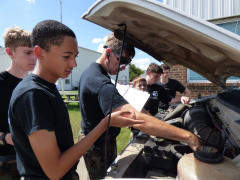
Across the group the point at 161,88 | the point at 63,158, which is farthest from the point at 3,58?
the point at 63,158

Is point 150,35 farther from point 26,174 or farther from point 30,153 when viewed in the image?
point 26,174

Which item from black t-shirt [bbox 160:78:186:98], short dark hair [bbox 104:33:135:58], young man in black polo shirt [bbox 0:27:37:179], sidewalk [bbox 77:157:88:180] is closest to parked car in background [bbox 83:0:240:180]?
short dark hair [bbox 104:33:135:58]

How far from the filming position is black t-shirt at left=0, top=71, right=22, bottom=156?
1.47 m

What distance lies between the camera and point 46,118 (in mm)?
832

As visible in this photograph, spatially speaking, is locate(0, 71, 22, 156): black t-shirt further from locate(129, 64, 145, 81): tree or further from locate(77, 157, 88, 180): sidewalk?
locate(129, 64, 145, 81): tree

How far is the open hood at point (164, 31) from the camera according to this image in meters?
0.71

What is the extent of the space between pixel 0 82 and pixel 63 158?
1.17 metres

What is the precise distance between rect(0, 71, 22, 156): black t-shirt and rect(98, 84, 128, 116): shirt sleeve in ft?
3.09

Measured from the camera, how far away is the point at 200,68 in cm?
170

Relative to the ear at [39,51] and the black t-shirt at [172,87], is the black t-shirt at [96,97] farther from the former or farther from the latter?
the black t-shirt at [172,87]

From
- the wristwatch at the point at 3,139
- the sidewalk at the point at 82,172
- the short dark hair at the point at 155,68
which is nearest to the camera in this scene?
the wristwatch at the point at 3,139

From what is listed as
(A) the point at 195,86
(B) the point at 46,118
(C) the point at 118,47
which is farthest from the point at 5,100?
(A) the point at 195,86

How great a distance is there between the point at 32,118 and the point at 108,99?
22.0 inches

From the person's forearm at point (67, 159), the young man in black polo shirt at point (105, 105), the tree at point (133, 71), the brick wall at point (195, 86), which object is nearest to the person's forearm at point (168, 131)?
the young man in black polo shirt at point (105, 105)
